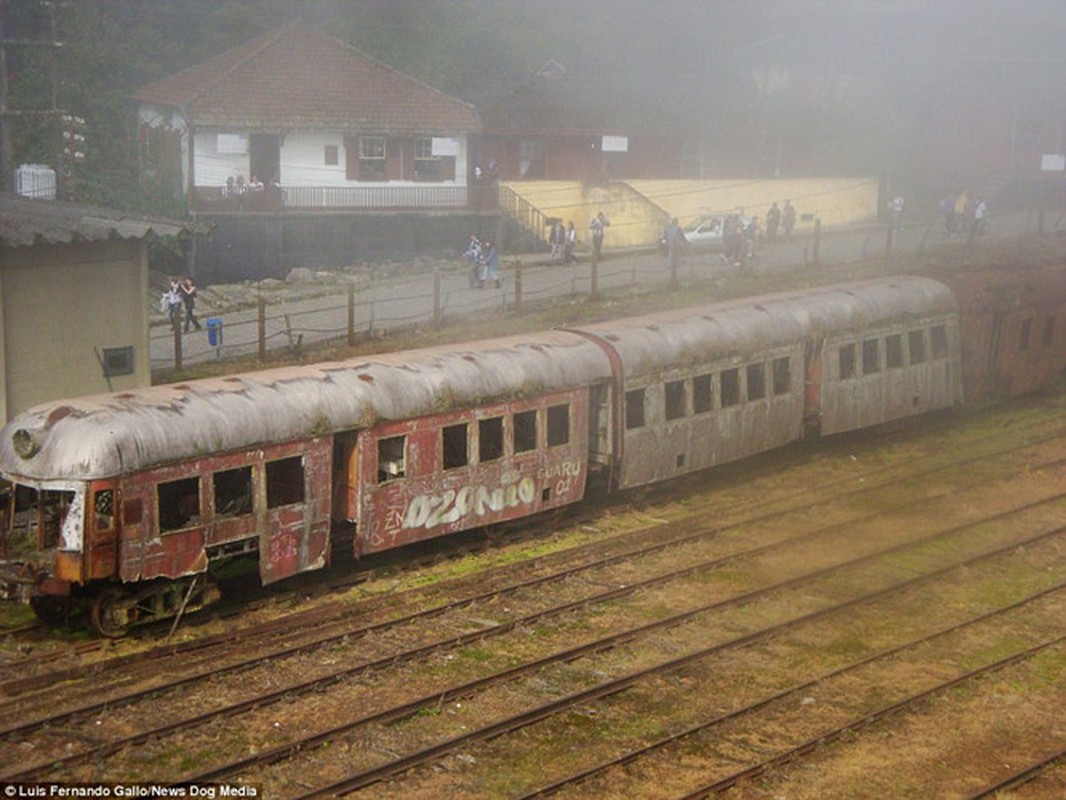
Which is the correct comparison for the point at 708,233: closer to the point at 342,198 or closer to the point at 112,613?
the point at 342,198

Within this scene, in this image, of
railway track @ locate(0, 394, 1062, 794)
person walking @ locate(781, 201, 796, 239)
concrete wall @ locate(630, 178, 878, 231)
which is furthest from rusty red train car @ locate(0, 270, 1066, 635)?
concrete wall @ locate(630, 178, 878, 231)

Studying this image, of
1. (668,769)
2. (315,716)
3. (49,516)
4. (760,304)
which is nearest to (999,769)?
(668,769)

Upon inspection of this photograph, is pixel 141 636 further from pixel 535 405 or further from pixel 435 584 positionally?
pixel 535 405

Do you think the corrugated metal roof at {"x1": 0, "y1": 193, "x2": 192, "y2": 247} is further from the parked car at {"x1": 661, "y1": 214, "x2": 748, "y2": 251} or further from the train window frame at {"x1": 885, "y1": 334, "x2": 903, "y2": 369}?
the parked car at {"x1": 661, "y1": 214, "x2": 748, "y2": 251}

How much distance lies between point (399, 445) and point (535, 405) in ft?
7.04

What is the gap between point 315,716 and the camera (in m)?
12.6

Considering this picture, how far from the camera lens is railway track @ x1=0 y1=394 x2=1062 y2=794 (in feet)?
38.3

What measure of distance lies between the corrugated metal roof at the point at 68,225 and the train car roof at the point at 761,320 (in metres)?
5.96

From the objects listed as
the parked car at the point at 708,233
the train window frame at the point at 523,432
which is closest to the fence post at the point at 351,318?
the train window frame at the point at 523,432

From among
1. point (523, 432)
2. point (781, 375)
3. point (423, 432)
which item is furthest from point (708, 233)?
point (423, 432)

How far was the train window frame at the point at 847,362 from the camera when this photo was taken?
71.9 feet

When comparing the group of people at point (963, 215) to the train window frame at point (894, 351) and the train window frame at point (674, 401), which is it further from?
the train window frame at point (674, 401)

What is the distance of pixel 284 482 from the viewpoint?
49.5 feet

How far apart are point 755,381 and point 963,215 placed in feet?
73.1
